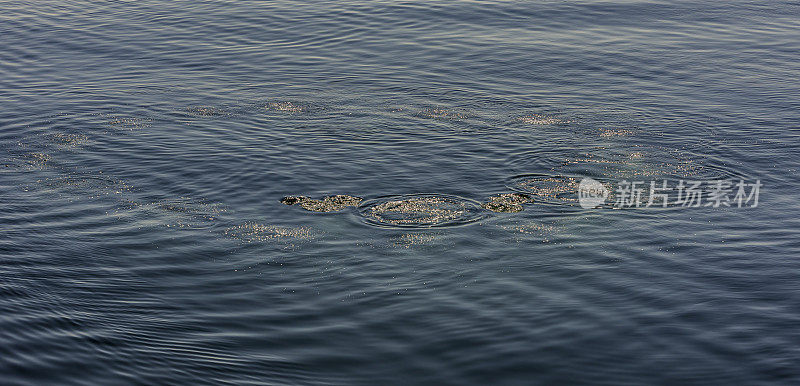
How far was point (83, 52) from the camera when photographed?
2208 cm

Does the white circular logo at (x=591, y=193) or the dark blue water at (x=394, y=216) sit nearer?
the dark blue water at (x=394, y=216)

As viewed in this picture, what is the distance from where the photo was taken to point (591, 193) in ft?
42.4

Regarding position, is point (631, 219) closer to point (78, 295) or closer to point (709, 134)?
point (709, 134)

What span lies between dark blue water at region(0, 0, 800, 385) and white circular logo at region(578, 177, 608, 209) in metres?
0.21

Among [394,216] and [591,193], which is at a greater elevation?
[591,193]

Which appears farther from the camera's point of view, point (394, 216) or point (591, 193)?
point (591, 193)

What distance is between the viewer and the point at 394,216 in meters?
12.3

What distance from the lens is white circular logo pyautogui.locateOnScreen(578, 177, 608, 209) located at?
12609mm

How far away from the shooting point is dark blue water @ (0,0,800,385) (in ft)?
29.8

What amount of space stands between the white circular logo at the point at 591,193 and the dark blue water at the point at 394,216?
0.69ft

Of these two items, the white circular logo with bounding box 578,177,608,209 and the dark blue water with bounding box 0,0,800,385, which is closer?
the dark blue water with bounding box 0,0,800,385

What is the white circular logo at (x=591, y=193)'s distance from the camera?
12609mm

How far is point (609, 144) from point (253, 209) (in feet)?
20.8

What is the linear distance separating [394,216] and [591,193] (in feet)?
9.99
